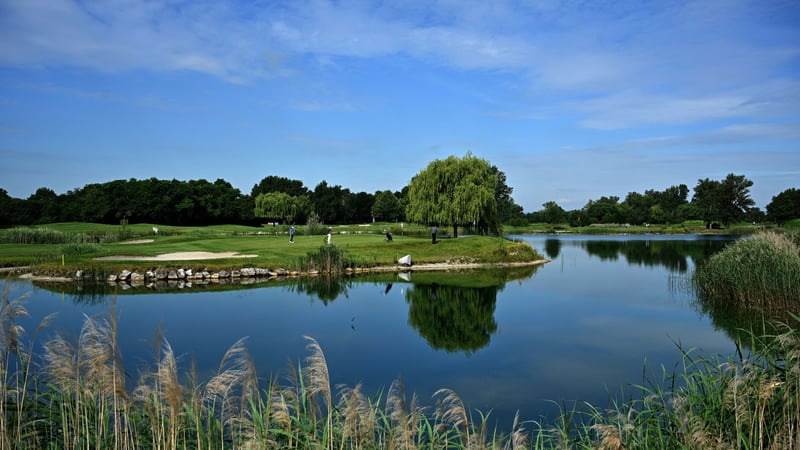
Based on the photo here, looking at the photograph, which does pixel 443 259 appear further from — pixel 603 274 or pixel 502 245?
pixel 603 274

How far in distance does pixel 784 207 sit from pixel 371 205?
250 ft

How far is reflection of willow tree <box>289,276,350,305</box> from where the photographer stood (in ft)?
72.6

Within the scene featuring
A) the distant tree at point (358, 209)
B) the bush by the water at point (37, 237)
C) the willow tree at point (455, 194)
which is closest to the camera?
the bush by the water at point (37, 237)

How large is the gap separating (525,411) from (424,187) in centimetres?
3231

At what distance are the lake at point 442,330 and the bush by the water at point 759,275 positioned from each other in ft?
4.68

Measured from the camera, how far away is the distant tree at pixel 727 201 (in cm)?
9694

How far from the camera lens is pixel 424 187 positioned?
1602 inches

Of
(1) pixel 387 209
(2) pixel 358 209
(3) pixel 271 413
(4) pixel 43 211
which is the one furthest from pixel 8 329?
(2) pixel 358 209

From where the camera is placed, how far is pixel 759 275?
18.0 meters

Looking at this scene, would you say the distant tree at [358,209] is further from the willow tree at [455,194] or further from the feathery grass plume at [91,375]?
the feathery grass plume at [91,375]

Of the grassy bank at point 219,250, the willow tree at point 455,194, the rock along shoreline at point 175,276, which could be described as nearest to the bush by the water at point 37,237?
the grassy bank at point 219,250

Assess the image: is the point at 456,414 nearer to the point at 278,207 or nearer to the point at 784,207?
the point at 278,207

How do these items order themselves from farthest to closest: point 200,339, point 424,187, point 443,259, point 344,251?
point 424,187 → point 443,259 → point 344,251 → point 200,339

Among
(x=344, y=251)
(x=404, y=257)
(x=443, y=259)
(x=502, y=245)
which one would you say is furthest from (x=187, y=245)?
(x=502, y=245)
